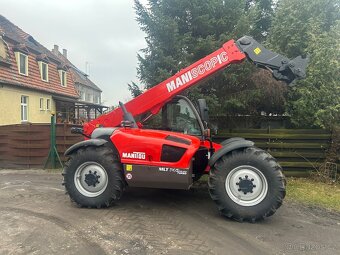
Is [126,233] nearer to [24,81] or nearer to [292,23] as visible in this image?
[292,23]

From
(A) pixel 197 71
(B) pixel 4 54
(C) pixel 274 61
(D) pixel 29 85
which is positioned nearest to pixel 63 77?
(D) pixel 29 85

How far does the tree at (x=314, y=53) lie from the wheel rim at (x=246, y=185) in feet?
13.5

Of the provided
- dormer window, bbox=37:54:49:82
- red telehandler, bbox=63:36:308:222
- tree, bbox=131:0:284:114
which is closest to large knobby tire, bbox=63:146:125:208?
red telehandler, bbox=63:36:308:222

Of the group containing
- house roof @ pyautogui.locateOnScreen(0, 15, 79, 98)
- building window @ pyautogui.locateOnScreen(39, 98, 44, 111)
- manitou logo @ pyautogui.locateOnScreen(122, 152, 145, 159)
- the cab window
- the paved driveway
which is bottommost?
the paved driveway

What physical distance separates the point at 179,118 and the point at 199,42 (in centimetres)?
428

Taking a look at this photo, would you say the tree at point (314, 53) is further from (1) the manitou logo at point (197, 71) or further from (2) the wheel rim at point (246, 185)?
(2) the wheel rim at point (246, 185)

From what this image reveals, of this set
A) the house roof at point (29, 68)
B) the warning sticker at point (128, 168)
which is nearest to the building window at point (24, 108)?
the house roof at point (29, 68)

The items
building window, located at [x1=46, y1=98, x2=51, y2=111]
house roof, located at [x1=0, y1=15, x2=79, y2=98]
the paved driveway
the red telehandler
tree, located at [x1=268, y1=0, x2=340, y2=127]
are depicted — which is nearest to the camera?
the paved driveway

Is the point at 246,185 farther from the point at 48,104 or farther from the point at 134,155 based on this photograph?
the point at 48,104

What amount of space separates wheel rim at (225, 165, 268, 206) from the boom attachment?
1876 mm

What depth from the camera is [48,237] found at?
496 centimetres

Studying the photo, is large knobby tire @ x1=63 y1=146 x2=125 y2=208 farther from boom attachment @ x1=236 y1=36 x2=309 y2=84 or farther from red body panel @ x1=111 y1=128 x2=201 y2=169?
boom attachment @ x1=236 y1=36 x2=309 y2=84

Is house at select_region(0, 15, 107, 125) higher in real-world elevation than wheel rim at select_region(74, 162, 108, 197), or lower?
higher

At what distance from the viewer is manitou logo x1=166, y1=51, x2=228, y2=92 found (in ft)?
21.8
